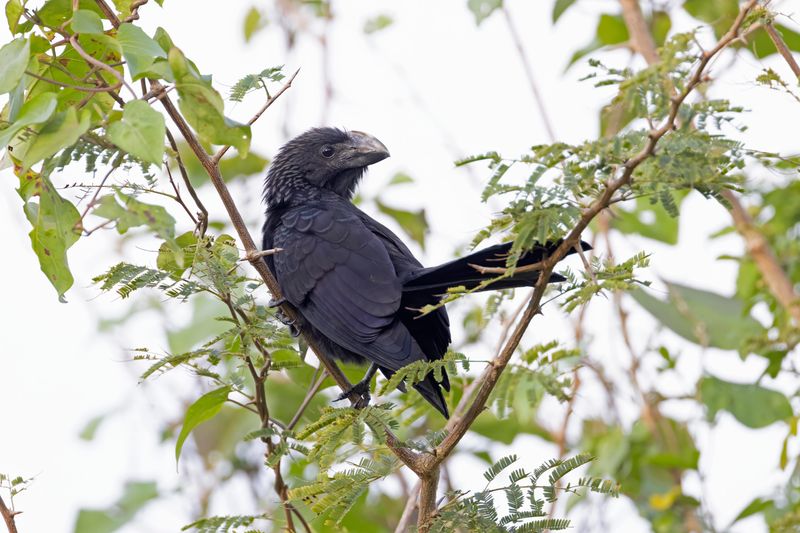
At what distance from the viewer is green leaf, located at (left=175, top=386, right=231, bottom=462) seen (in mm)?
2666

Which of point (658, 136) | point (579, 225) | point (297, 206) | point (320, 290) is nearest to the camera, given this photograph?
point (658, 136)

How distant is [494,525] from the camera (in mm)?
2297

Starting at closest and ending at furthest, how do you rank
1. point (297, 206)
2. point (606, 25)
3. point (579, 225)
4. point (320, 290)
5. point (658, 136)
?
point (658, 136) → point (579, 225) → point (320, 290) → point (297, 206) → point (606, 25)

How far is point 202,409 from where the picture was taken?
107 inches

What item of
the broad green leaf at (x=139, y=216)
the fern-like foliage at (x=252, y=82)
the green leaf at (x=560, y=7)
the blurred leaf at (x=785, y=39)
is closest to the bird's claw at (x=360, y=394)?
the fern-like foliage at (x=252, y=82)

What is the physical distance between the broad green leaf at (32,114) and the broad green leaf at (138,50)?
17 cm

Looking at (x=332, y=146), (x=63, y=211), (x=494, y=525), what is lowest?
(x=494, y=525)

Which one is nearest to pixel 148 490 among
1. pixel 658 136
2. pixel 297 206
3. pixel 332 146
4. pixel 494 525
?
pixel 297 206

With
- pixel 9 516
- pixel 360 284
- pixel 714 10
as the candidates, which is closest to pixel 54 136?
pixel 9 516

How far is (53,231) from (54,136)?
0.29m

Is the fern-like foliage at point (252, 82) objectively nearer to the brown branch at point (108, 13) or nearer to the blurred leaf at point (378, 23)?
the brown branch at point (108, 13)

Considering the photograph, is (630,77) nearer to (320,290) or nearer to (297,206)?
(320,290)

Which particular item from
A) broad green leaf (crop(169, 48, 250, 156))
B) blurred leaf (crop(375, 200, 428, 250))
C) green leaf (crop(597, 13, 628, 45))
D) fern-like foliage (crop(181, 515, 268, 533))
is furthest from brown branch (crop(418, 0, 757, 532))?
Answer: green leaf (crop(597, 13, 628, 45))

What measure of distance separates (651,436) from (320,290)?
2094 mm
